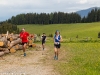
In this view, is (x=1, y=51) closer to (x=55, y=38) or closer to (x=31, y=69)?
(x=55, y=38)

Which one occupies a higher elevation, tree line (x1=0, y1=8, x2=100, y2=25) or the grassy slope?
tree line (x1=0, y1=8, x2=100, y2=25)

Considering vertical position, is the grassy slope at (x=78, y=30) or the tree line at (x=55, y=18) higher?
the tree line at (x=55, y=18)

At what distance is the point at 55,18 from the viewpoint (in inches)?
5300

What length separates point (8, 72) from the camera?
1182cm

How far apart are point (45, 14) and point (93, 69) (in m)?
128

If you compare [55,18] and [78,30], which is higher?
[55,18]

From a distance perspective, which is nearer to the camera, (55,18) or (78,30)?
(78,30)

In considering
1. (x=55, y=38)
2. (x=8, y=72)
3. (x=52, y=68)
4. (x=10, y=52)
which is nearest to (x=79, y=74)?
(x=52, y=68)

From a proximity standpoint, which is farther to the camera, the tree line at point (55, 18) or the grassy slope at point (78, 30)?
the tree line at point (55, 18)

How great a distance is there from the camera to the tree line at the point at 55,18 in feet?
422

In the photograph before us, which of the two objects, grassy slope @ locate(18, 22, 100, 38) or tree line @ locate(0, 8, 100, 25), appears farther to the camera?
tree line @ locate(0, 8, 100, 25)

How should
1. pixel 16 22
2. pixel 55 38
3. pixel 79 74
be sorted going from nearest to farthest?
pixel 79 74 → pixel 55 38 → pixel 16 22

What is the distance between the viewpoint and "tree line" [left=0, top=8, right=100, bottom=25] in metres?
129

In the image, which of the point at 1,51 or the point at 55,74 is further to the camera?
the point at 1,51
